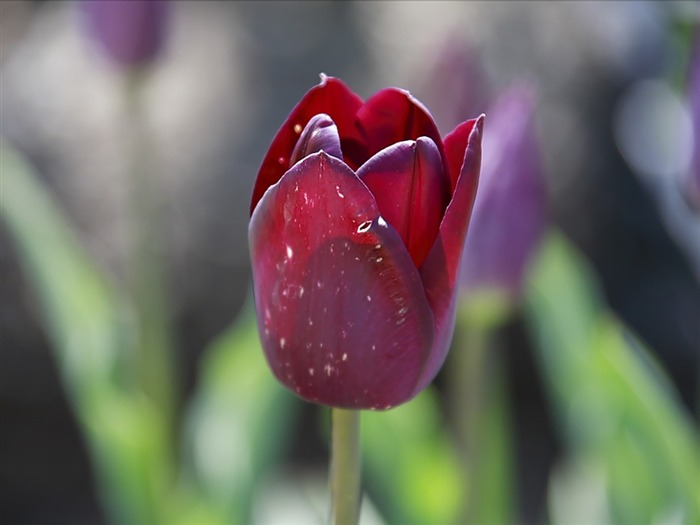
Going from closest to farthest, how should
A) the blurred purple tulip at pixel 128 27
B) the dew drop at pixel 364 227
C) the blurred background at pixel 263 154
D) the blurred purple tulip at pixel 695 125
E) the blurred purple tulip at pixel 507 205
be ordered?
the dew drop at pixel 364 227 < the blurred purple tulip at pixel 695 125 < the blurred purple tulip at pixel 507 205 < the blurred purple tulip at pixel 128 27 < the blurred background at pixel 263 154

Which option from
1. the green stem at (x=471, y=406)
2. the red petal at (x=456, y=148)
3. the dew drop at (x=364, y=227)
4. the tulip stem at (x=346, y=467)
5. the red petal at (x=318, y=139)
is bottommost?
the green stem at (x=471, y=406)

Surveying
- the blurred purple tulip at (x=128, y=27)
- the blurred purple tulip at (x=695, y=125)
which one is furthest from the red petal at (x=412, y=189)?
the blurred purple tulip at (x=128, y=27)

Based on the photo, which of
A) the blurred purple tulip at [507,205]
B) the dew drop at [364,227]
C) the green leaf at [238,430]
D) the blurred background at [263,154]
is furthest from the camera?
the blurred background at [263,154]

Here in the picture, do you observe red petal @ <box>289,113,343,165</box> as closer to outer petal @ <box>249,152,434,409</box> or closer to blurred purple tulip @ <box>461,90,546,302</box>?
outer petal @ <box>249,152,434,409</box>

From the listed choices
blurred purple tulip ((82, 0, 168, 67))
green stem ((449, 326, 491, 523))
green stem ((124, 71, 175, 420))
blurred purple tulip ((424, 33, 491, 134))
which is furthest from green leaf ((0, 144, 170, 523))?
blurred purple tulip ((424, 33, 491, 134))

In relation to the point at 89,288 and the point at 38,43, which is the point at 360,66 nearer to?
the point at 38,43

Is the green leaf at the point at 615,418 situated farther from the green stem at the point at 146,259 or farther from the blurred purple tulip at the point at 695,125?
the green stem at the point at 146,259

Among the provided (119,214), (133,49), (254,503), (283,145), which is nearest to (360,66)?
(119,214)

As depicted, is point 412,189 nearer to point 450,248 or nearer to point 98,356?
point 450,248
